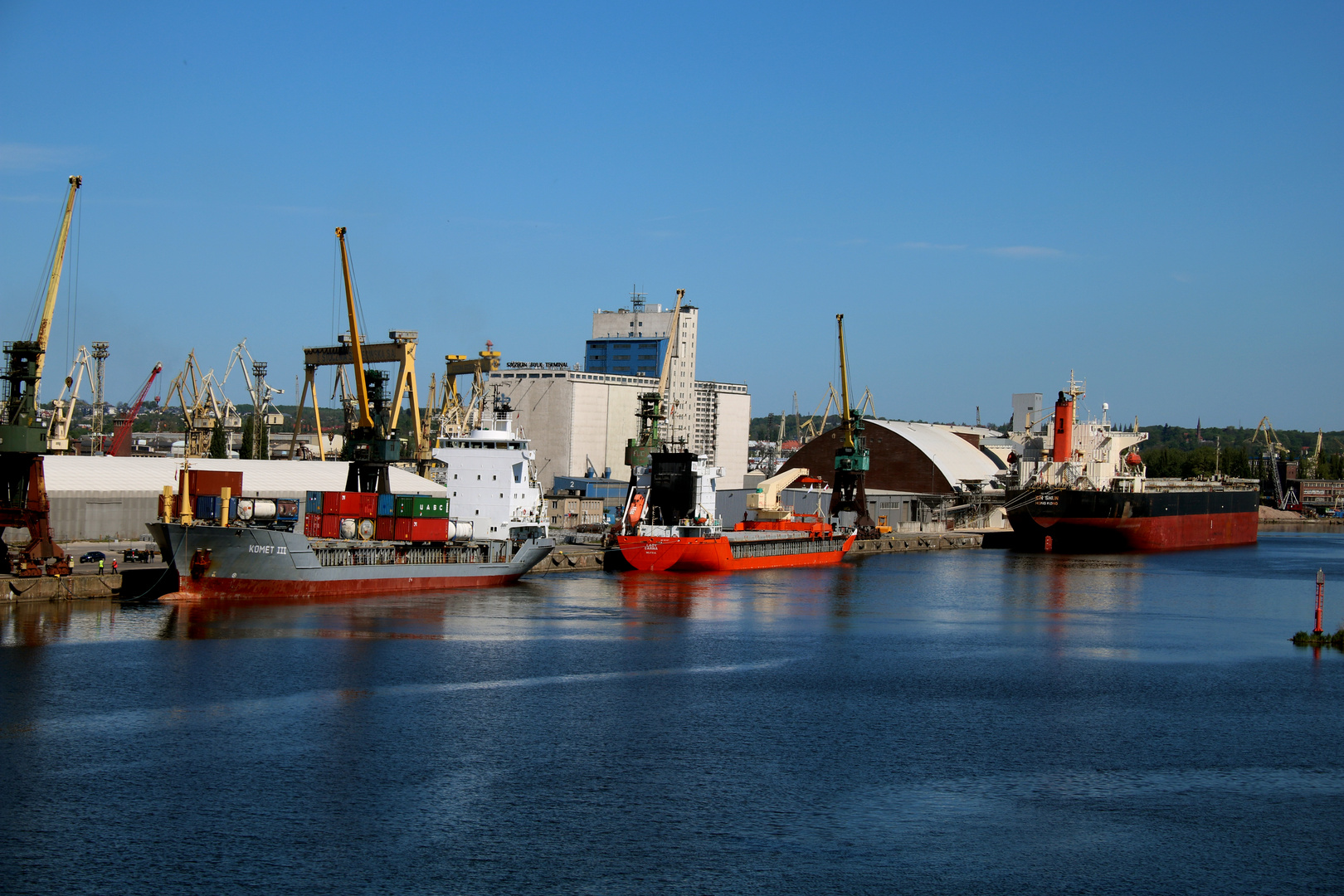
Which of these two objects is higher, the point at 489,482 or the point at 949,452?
the point at 949,452

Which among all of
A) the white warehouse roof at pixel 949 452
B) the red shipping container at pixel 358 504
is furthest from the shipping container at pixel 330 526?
the white warehouse roof at pixel 949 452

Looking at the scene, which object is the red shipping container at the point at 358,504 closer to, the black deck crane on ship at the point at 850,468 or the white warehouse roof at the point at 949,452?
the black deck crane on ship at the point at 850,468

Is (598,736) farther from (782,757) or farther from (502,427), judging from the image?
(502,427)

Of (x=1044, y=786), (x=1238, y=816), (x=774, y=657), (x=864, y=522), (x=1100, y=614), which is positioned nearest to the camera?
(x=1238, y=816)

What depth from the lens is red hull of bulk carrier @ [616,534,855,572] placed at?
5878 centimetres

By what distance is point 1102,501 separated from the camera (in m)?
85.7

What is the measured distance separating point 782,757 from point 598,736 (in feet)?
13.3

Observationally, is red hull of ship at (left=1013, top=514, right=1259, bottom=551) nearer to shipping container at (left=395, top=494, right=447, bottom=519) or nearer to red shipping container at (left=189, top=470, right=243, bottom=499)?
shipping container at (left=395, top=494, right=447, bottom=519)

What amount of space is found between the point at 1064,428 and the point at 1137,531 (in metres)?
9.73

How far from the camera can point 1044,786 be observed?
24.1 m

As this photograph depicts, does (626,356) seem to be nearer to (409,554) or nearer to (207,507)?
(409,554)

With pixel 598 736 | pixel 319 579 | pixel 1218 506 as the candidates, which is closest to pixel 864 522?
pixel 1218 506

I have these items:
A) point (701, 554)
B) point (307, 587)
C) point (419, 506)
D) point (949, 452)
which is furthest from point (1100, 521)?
point (307, 587)

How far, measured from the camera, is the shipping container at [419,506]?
4834 centimetres
